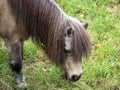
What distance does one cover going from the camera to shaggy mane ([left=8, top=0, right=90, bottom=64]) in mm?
3525

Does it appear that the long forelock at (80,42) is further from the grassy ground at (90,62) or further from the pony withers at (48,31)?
the grassy ground at (90,62)

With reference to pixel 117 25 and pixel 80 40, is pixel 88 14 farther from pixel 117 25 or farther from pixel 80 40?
pixel 80 40

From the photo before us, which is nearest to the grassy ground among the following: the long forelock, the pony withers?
the pony withers

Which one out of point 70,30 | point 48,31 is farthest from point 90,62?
point 70,30

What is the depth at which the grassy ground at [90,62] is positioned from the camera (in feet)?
13.8

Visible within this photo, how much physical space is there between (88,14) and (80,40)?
2.19 m

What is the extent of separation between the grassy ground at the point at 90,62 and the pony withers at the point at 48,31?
434 millimetres

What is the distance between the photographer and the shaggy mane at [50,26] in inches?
139

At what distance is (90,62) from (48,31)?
44.6 inches

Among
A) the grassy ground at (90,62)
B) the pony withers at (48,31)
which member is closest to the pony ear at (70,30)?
the pony withers at (48,31)

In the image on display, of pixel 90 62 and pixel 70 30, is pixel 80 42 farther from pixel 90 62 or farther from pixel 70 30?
pixel 90 62

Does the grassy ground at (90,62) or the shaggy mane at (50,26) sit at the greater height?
the shaggy mane at (50,26)

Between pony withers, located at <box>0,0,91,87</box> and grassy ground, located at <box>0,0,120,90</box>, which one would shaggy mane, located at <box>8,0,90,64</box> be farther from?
grassy ground, located at <box>0,0,120,90</box>

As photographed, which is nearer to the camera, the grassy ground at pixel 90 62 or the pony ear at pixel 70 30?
the pony ear at pixel 70 30
